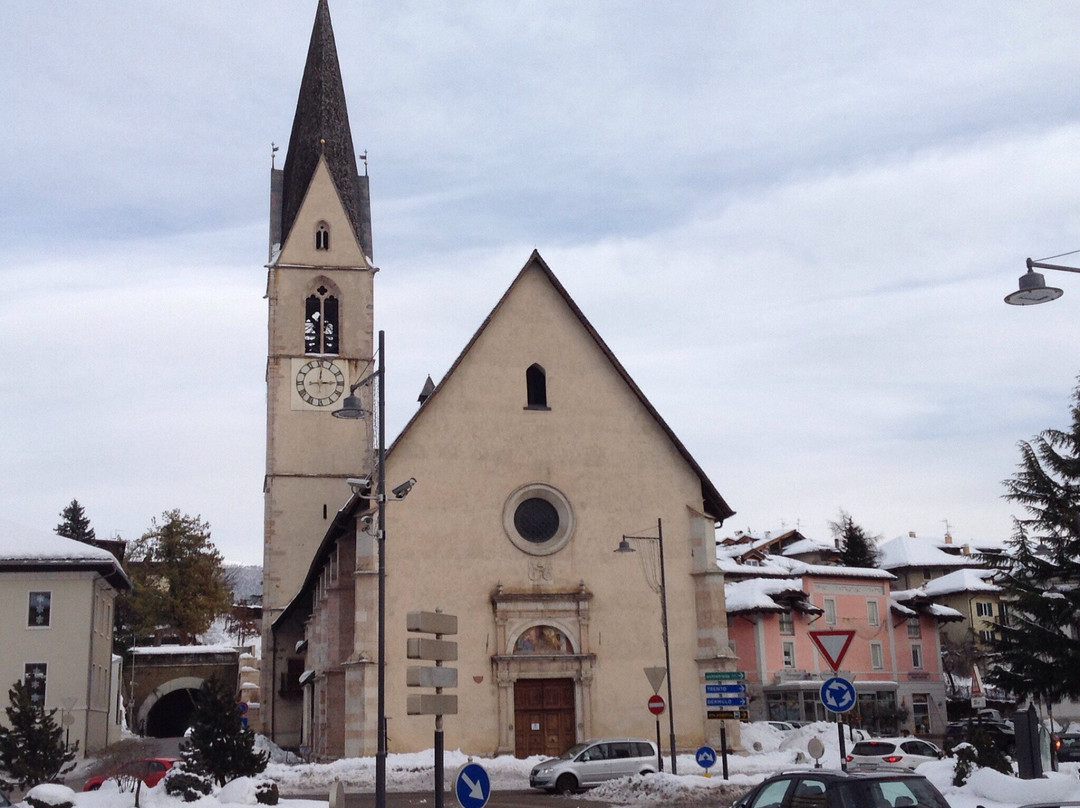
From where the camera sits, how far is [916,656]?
62.7m

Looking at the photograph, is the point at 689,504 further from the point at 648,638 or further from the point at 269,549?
the point at 269,549

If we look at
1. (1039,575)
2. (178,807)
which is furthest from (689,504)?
(178,807)

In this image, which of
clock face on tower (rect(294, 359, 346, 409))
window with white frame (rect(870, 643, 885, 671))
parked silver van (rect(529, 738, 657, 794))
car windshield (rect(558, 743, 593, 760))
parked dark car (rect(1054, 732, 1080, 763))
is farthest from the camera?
window with white frame (rect(870, 643, 885, 671))

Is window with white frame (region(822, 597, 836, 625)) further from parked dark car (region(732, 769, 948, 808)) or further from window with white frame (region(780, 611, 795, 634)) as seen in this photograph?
parked dark car (region(732, 769, 948, 808))

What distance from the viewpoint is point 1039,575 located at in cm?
3017

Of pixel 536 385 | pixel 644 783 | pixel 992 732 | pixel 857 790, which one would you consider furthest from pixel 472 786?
pixel 992 732

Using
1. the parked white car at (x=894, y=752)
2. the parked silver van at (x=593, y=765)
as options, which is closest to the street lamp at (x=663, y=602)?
the parked silver van at (x=593, y=765)

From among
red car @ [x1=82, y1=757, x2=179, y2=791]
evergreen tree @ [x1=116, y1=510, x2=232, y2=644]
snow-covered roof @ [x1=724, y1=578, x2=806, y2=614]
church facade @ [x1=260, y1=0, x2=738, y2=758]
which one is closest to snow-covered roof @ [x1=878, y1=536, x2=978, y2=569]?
snow-covered roof @ [x1=724, y1=578, x2=806, y2=614]

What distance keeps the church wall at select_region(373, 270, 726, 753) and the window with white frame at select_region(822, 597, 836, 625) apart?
2813cm

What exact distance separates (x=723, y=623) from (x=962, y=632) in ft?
153

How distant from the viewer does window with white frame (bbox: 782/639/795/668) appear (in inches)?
2240

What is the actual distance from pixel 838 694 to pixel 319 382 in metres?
41.0

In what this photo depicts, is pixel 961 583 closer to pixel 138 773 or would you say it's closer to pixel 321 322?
pixel 321 322

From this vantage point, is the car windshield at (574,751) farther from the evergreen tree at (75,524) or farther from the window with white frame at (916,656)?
the evergreen tree at (75,524)
